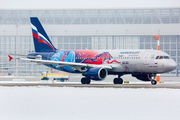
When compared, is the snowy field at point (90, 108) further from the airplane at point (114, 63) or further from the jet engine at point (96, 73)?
the airplane at point (114, 63)

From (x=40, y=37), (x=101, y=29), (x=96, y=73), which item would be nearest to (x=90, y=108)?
(x=96, y=73)

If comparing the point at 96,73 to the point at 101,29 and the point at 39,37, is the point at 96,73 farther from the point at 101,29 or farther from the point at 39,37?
the point at 101,29

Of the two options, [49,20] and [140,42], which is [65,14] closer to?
[49,20]

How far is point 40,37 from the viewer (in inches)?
1898

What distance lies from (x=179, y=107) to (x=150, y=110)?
7.34ft

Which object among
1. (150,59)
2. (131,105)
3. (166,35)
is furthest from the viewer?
(166,35)

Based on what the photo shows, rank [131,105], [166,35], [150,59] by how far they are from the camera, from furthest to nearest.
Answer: [166,35]
[150,59]
[131,105]

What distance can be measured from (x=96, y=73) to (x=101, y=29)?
4780 centimetres

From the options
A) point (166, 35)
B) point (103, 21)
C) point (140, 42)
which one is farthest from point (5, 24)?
point (166, 35)

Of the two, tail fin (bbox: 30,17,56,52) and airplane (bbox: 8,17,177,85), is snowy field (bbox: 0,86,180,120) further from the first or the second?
tail fin (bbox: 30,17,56,52)

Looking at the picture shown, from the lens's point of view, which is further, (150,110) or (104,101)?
(104,101)

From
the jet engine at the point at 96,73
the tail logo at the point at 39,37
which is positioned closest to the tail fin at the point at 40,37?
the tail logo at the point at 39,37

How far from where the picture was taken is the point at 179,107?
66.7ft

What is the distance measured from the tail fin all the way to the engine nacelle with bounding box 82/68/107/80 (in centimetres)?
1019
